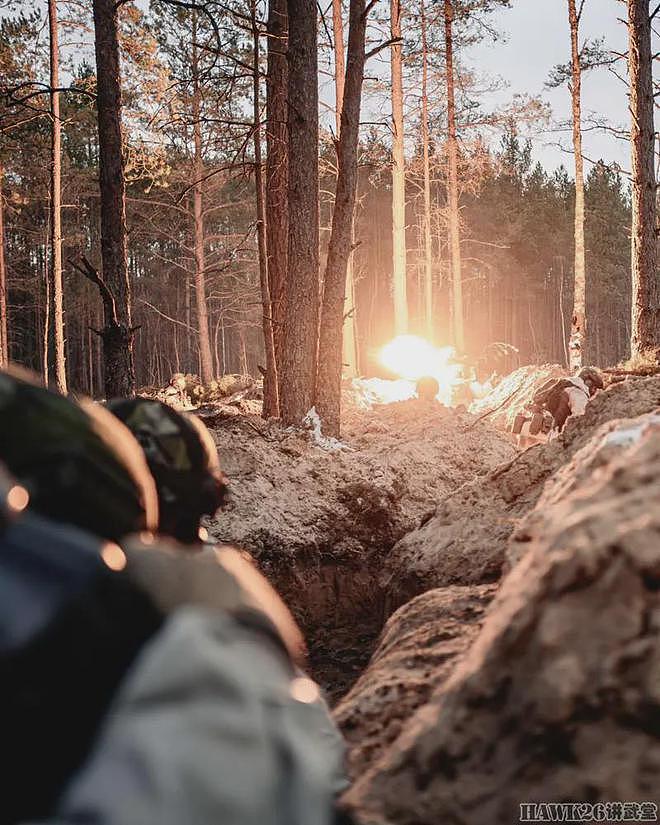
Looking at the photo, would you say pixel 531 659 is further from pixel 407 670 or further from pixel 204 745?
pixel 407 670

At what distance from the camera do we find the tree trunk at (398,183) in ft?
58.4

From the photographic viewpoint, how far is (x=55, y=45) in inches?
645

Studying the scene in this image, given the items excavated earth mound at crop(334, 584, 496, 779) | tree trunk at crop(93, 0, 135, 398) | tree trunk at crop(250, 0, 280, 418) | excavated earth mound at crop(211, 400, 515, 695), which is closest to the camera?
excavated earth mound at crop(334, 584, 496, 779)

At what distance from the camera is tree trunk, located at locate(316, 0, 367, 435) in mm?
7746

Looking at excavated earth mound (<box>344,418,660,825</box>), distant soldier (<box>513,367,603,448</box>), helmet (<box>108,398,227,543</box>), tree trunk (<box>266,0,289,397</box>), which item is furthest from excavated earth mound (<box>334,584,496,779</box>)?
tree trunk (<box>266,0,289,397</box>)

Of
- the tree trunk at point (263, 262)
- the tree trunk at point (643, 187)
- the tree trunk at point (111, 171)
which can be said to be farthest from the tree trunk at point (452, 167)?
the tree trunk at point (111, 171)

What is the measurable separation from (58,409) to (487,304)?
6215 centimetres

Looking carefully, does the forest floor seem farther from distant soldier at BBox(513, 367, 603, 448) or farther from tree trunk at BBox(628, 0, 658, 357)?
tree trunk at BBox(628, 0, 658, 357)

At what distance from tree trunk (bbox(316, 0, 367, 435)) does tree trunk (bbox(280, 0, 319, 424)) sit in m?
0.25

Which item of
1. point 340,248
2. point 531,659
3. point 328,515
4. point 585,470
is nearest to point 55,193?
point 340,248

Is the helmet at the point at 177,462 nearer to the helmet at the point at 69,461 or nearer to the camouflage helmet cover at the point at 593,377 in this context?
the helmet at the point at 69,461

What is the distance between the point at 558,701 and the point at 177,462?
90 cm

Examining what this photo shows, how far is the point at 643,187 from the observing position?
A: 10859mm

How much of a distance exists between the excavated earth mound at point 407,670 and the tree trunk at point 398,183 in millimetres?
16024
